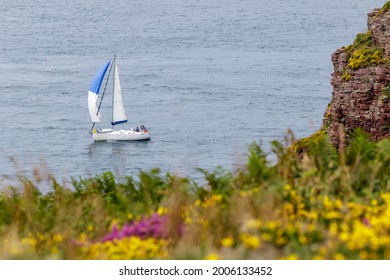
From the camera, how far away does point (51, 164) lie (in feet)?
266

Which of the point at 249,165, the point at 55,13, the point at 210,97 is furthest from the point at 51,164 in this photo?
the point at 55,13

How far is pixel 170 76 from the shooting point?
116500 millimetres

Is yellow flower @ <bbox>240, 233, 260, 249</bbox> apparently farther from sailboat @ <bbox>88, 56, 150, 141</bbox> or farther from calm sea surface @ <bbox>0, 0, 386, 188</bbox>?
sailboat @ <bbox>88, 56, 150, 141</bbox>

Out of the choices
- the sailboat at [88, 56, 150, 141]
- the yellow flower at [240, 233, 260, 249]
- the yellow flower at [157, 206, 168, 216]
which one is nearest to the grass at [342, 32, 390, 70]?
the yellow flower at [157, 206, 168, 216]

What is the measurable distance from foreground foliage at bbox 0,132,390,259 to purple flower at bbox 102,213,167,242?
0.04 ft

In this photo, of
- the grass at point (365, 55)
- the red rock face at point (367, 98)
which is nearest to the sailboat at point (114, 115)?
the grass at point (365, 55)

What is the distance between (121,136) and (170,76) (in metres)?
17.2

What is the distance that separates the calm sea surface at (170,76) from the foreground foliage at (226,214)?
43655mm

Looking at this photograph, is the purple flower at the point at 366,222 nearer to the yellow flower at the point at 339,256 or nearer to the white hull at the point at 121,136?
the yellow flower at the point at 339,256

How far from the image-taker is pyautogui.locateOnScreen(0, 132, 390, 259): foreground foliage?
898cm

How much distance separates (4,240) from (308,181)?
12.9 feet

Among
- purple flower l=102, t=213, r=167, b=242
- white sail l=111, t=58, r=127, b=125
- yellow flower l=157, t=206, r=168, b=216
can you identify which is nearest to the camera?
purple flower l=102, t=213, r=167, b=242

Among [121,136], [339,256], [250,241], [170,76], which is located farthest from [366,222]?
[170,76]

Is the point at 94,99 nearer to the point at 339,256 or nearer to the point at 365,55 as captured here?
the point at 365,55
